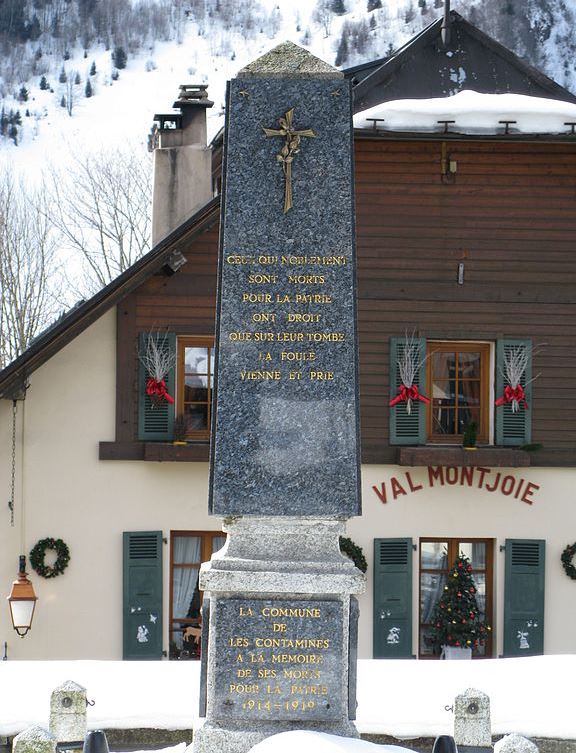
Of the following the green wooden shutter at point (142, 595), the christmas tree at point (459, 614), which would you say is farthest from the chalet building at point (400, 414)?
the christmas tree at point (459, 614)

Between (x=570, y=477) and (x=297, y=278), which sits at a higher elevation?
(x=297, y=278)

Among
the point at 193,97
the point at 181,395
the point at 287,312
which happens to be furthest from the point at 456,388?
the point at 287,312

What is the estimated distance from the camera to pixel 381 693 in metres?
13.3

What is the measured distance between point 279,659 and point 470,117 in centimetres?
959

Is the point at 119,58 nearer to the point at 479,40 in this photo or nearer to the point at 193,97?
the point at 193,97

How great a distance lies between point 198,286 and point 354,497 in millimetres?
8295

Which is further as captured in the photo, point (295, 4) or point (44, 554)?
point (295, 4)

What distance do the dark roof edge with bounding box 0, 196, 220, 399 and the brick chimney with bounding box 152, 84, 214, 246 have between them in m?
3.46

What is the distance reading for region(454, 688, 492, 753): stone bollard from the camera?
34.7 feet

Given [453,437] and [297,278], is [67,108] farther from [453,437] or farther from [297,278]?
[297,278]

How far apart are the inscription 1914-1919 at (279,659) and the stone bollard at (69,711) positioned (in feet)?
4.49

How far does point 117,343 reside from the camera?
1803 centimetres

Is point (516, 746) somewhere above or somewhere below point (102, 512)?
below

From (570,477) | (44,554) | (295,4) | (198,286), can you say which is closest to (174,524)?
(44,554)
